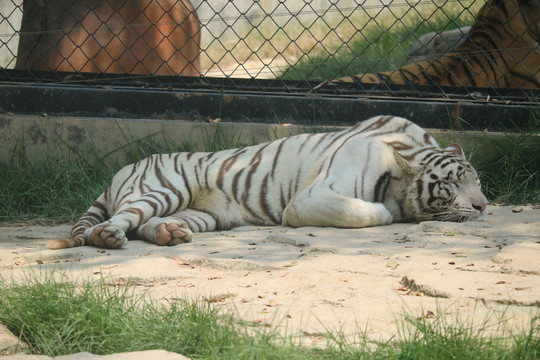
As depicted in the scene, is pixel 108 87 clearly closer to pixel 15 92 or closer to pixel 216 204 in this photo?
pixel 15 92

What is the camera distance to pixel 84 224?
430cm

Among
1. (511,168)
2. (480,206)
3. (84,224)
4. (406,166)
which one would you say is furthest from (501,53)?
(84,224)

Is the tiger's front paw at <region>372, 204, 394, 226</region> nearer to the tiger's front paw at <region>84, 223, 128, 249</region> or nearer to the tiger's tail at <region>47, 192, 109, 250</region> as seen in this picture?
the tiger's front paw at <region>84, 223, 128, 249</region>

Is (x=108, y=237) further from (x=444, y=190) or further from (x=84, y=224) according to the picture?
(x=444, y=190)

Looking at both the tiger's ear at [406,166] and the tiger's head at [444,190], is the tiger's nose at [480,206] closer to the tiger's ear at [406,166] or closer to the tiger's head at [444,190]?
the tiger's head at [444,190]

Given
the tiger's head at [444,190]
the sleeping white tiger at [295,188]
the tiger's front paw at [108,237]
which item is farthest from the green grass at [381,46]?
the tiger's front paw at [108,237]

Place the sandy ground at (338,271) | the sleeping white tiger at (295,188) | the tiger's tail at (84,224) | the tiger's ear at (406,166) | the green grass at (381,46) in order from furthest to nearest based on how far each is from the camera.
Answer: the green grass at (381,46) → the tiger's ear at (406,166) → the sleeping white tiger at (295,188) → the tiger's tail at (84,224) → the sandy ground at (338,271)

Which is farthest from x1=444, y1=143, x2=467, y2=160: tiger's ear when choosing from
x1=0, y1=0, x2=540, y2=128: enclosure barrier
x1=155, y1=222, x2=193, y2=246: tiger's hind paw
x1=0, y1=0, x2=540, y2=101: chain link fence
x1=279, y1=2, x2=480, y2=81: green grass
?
x1=279, y1=2, x2=480, y2=81: green grass

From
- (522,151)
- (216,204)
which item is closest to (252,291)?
(216,204)

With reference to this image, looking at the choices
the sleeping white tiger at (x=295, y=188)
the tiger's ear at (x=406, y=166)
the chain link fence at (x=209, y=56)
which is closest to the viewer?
the sleeping white tiger at (x=295, y=188)

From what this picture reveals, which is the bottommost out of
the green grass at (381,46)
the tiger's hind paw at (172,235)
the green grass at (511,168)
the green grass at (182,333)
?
the green grass at (182,333)

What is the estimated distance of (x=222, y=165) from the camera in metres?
4.88

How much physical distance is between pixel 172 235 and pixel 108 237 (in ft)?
1.11

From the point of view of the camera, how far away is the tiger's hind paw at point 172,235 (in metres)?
3.95
